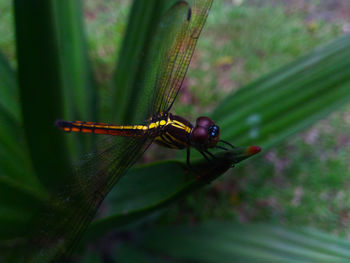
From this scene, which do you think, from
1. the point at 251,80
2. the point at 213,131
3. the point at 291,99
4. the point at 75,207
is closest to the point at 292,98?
the point at 291,99

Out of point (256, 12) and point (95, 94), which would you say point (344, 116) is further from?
point (95, 94)

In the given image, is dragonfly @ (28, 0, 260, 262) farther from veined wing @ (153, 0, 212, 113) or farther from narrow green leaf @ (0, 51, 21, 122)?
narrow green leaf @ (0, 51, 21, 122)

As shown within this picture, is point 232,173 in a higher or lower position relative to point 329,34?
lower

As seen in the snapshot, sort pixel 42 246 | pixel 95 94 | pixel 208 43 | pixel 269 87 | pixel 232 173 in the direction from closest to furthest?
pixel 42 246, pixel 269 87, pixel 95 94, pixel 232 173, pixel 208 43

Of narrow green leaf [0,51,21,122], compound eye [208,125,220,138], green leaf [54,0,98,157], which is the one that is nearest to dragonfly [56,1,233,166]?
compound eye [208,125,220,138]

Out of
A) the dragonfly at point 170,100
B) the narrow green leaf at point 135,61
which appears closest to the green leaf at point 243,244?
the dragonfly at point 170,100

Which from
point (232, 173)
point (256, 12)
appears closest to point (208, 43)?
point (256, 12)

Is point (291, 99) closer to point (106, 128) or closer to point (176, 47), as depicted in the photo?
point (176, 47)
